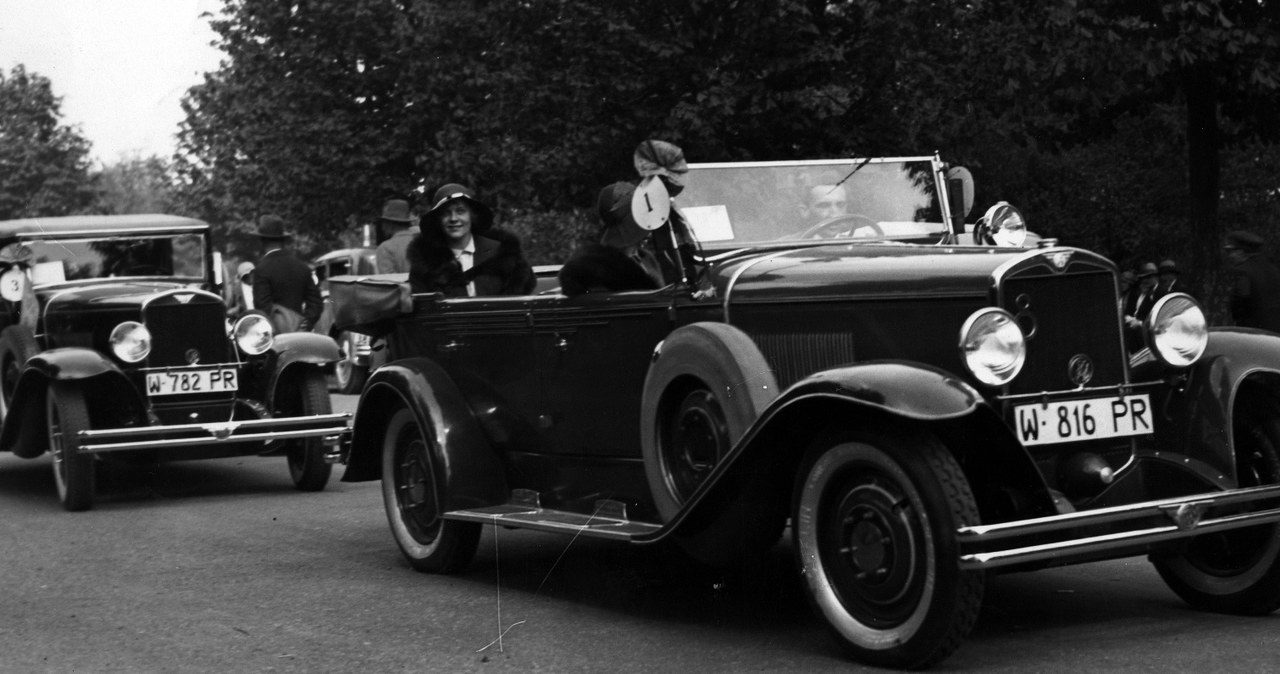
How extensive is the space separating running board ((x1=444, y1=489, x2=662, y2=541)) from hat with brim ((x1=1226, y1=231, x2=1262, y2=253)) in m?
7.03

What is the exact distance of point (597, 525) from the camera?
6.23 meters

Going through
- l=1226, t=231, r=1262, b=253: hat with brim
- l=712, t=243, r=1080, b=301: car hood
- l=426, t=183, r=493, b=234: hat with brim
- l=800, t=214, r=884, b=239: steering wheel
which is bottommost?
l=1226, t=231, r=1262, b=253: hat with brim

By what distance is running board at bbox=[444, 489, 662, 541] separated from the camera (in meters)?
6.04

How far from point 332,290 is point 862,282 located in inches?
132

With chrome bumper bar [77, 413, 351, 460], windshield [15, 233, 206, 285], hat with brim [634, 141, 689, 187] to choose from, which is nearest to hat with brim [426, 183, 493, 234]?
hat with brim [634, 141, 689, 187]

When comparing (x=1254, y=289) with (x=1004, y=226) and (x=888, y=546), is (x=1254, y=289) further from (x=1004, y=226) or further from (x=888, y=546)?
(x=888, y=546)

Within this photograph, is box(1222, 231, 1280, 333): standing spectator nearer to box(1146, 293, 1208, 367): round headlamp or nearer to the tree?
box(1146, 293, 1208, 367): round headlamp

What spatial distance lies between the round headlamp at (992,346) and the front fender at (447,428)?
2694mm

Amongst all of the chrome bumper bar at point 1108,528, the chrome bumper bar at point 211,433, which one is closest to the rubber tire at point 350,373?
the chrome bumper bar at point 211,433

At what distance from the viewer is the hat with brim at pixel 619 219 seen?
21.6ft

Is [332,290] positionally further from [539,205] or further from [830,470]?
[539,205]

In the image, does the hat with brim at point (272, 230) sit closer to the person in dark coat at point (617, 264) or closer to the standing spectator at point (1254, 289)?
the standing spectator at point (1254, 289)

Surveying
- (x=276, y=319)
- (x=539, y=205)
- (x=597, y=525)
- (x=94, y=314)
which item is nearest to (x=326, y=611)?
(x=597, y=525)

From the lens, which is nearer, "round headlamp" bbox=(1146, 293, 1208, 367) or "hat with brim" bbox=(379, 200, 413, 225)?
"round headlamp" bbox=(1146, 293, 1208, 367)
